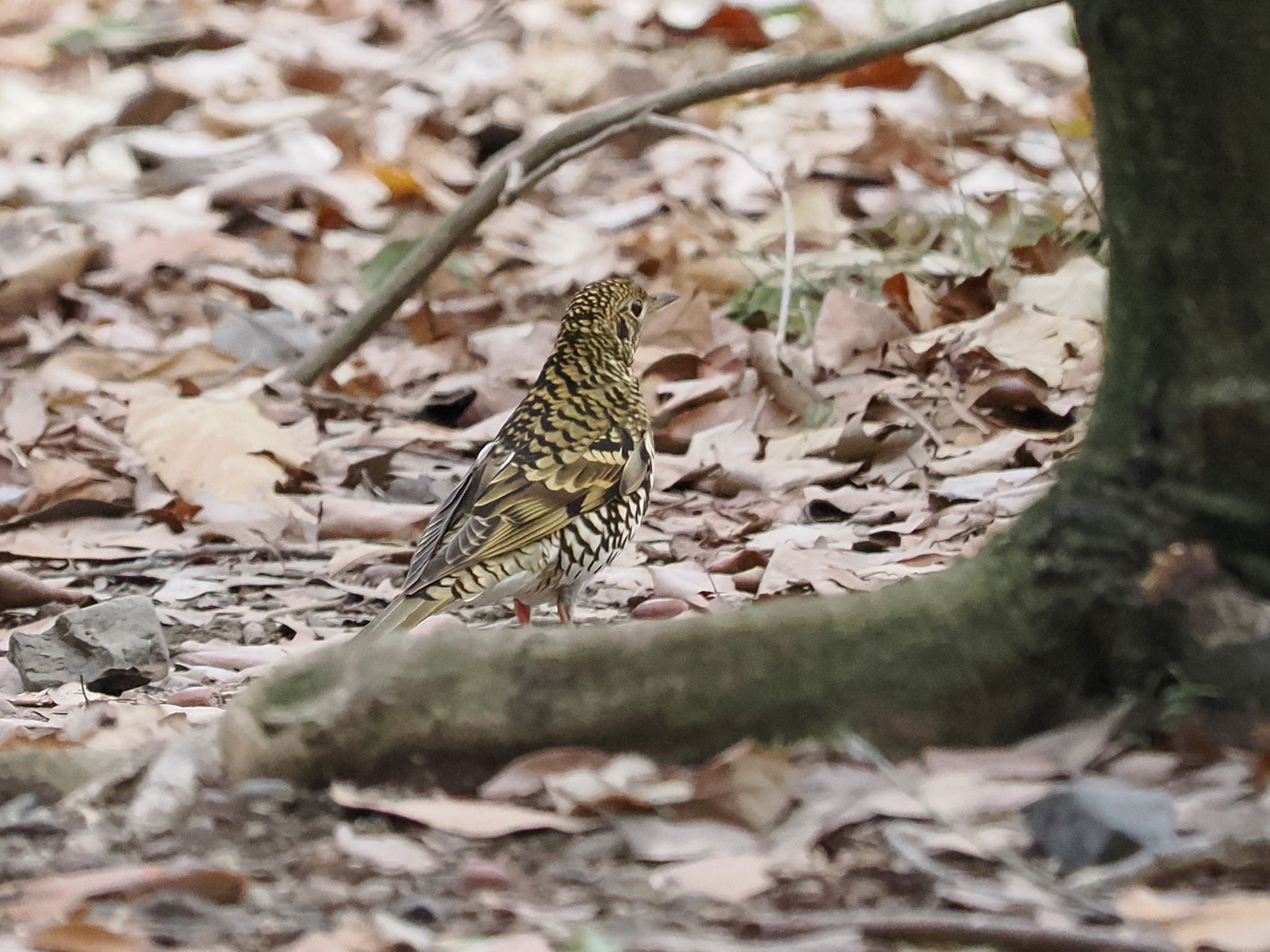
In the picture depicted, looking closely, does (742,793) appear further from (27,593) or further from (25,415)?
(25,415)

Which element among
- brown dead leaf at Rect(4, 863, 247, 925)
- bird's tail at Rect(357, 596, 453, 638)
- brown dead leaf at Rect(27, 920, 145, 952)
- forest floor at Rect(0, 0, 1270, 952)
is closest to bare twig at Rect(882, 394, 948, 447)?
forest floor at Rect(0, 0, 1270, 952)

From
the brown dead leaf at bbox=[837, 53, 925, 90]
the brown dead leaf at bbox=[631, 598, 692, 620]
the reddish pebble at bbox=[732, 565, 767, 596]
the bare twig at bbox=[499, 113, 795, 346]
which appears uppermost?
the brown dead leaf at bbox=[837, 53, 925, 90]

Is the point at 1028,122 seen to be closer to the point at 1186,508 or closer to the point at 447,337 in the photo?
the point at 447,337

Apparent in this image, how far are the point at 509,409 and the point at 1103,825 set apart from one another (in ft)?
15.5

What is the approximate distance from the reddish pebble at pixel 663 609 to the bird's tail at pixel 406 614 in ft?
1.54

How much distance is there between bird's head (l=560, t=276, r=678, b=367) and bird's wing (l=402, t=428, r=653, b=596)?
0.49m

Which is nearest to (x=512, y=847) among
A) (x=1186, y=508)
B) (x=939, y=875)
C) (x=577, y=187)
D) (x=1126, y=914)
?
(x=939, y=875)

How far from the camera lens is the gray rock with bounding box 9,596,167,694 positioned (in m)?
4.41

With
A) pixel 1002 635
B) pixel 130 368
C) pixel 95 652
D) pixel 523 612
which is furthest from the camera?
pixel 130 368

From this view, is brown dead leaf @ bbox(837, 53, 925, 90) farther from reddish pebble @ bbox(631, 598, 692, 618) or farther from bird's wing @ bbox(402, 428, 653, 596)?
reddish pebble @ bbox(631, 598, 692, 618)

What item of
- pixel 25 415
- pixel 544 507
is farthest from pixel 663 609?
pixel 25 415

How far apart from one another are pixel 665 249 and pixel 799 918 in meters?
6.29

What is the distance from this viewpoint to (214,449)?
20.2ft

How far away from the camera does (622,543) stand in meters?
5.02
